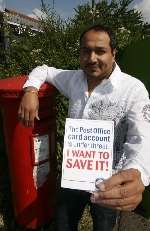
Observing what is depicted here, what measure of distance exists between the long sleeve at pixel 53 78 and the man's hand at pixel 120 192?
4.14 ft

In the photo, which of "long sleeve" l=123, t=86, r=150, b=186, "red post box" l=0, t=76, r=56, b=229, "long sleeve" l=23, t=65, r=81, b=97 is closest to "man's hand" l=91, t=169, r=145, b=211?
"long sleeve" l=123, t=86, r=150, b=186

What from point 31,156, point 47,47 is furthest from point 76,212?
point 47,47

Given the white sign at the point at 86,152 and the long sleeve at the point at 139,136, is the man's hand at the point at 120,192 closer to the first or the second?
the long sleeve at the point at 139,136

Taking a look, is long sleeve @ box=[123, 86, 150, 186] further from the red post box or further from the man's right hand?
the red post box

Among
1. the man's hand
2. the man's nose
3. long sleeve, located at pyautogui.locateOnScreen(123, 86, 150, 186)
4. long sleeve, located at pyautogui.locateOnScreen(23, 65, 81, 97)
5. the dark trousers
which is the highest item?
the man's nose

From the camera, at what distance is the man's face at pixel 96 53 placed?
8.12ft

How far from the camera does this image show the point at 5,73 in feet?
15.6

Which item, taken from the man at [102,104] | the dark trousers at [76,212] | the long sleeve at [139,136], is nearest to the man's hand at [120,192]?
the long sleeve at [139,136]

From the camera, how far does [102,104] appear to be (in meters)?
2.47

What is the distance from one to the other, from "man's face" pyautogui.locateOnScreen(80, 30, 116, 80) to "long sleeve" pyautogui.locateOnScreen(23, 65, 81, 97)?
277 mm

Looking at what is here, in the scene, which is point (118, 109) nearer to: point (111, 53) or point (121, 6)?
point (111, 53)

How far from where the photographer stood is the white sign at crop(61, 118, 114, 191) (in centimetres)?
203

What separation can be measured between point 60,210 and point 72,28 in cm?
308

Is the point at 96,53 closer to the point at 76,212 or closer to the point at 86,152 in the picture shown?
the point at 86,152
